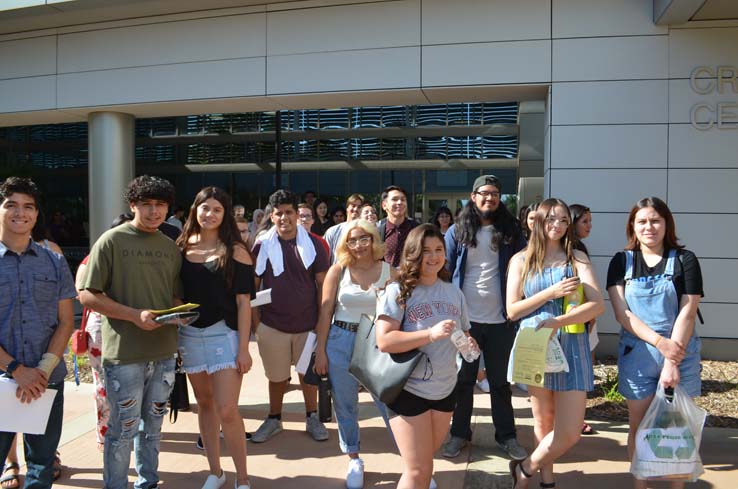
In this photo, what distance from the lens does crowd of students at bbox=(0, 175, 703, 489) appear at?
306cm

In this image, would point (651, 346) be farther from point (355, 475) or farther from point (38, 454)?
point (38, 454)

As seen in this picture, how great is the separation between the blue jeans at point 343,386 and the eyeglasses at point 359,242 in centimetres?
64

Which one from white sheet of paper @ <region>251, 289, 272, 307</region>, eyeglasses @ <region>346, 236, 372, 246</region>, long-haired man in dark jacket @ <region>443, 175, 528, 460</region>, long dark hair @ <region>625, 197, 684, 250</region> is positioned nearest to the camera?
long dark hair @ <region>625, 197, 684, 250</region>

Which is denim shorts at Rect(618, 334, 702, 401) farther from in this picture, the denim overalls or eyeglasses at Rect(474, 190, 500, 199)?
eyeglasses at Rect(474, 190, 500, 199)

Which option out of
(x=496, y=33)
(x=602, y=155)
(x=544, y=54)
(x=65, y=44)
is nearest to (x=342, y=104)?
(x=496, y=33)

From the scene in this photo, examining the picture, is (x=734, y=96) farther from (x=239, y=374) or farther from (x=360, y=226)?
(x=239, y=374)

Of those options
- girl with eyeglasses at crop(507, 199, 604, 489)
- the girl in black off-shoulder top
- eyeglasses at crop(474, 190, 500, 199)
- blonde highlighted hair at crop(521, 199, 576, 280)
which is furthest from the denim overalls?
the girl in black off-shoulder top

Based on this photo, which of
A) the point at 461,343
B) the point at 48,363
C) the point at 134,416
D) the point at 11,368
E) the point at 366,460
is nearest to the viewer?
the point at 461,343

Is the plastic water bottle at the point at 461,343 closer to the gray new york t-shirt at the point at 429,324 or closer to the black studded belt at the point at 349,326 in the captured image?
the gray new york t-shirt at the point at 429,324

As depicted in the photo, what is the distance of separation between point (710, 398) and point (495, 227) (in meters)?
2.95

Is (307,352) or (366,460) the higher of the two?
(307,352)

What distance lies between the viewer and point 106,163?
917 cm

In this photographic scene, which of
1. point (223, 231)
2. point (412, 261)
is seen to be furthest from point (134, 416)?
point (412, 261)

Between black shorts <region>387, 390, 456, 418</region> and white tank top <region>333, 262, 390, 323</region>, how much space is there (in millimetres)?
1011
